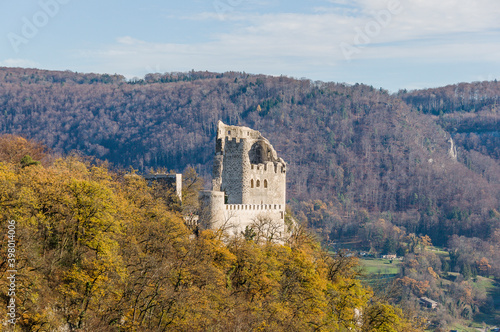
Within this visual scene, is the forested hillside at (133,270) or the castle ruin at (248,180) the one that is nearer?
the forested hillside at (133,270)

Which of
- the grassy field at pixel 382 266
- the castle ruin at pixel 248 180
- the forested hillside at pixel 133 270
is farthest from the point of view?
the grassy field at pixel 382 266

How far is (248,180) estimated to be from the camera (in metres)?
56.1

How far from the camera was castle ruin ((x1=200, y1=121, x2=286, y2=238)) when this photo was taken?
176ft

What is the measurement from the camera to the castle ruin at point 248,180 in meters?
53.6

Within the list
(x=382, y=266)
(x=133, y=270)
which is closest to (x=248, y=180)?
(x=133, y=270)

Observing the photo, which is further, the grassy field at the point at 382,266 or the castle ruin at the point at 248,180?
the grassy field at the point at 382,266

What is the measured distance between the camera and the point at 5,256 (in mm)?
31516

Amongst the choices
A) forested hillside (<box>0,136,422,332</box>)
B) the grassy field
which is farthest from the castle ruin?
the grassy field

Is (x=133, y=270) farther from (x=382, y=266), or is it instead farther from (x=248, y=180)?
(x=382, y=266)

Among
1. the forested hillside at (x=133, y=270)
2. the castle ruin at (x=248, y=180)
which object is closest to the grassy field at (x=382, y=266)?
the castle ruin at (x=248, y=180)

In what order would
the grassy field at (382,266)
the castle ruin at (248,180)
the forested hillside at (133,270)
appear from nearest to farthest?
the forested hillside at (133,270), the castle ruin at (248,180), the grassy field at (382,266)

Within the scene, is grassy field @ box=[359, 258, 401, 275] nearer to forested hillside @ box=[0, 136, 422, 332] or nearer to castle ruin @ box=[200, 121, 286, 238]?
castle ruin @ box=[200, 121, 286, 238]

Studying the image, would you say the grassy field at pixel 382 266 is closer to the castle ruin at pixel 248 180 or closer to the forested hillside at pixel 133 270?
the castle ruin at pixel 248 180

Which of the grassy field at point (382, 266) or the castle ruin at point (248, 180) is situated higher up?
the castle ruin at point (248, 180)
